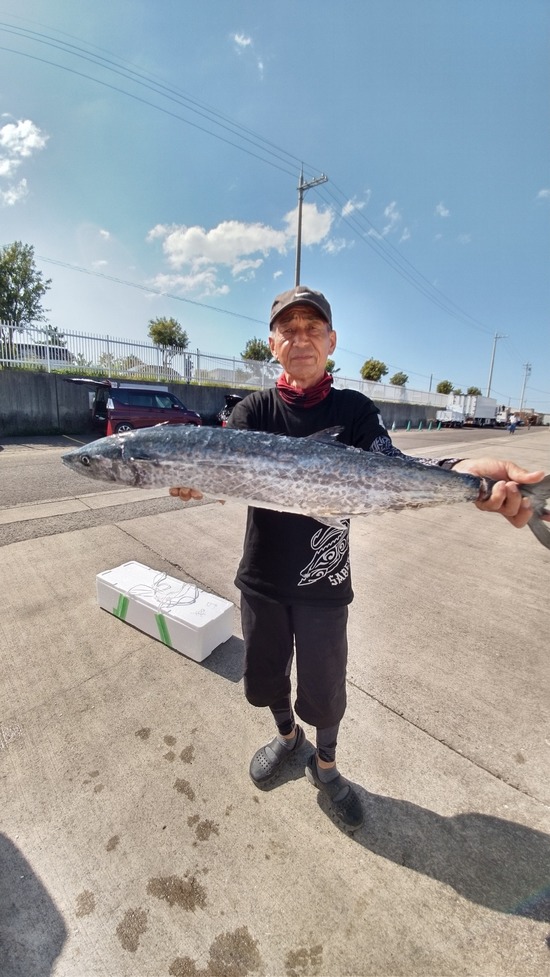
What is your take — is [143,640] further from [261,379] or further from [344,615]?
[261,379]

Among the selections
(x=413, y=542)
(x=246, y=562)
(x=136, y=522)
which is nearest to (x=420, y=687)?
(x=246, y=562)

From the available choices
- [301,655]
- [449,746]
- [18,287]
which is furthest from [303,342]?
[18,287]

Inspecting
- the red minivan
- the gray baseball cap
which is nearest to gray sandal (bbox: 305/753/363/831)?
the gray baseball cap

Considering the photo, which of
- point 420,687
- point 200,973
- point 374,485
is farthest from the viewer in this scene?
point 420,687

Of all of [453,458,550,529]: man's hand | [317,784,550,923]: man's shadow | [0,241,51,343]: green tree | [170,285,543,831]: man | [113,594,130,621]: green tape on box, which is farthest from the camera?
[0,241,51,343]: green tree

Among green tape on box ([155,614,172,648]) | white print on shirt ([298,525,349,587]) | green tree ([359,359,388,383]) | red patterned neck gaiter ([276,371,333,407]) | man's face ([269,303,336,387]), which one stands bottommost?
green tape on box ([155,614,172,648])

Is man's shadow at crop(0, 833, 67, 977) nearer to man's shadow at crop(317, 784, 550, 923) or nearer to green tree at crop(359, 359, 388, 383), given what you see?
man's shadow at crop(317, 784, 550, 923)

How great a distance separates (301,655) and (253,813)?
0.78 meters

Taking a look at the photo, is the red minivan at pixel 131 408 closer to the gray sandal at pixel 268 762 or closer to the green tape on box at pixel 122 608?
the green tape on box at pixel 122 608

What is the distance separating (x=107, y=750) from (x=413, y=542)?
444cm

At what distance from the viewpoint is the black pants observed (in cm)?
180

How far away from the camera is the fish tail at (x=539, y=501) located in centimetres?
176

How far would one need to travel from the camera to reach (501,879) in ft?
5.37

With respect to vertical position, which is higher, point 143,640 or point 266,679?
point 266,679
